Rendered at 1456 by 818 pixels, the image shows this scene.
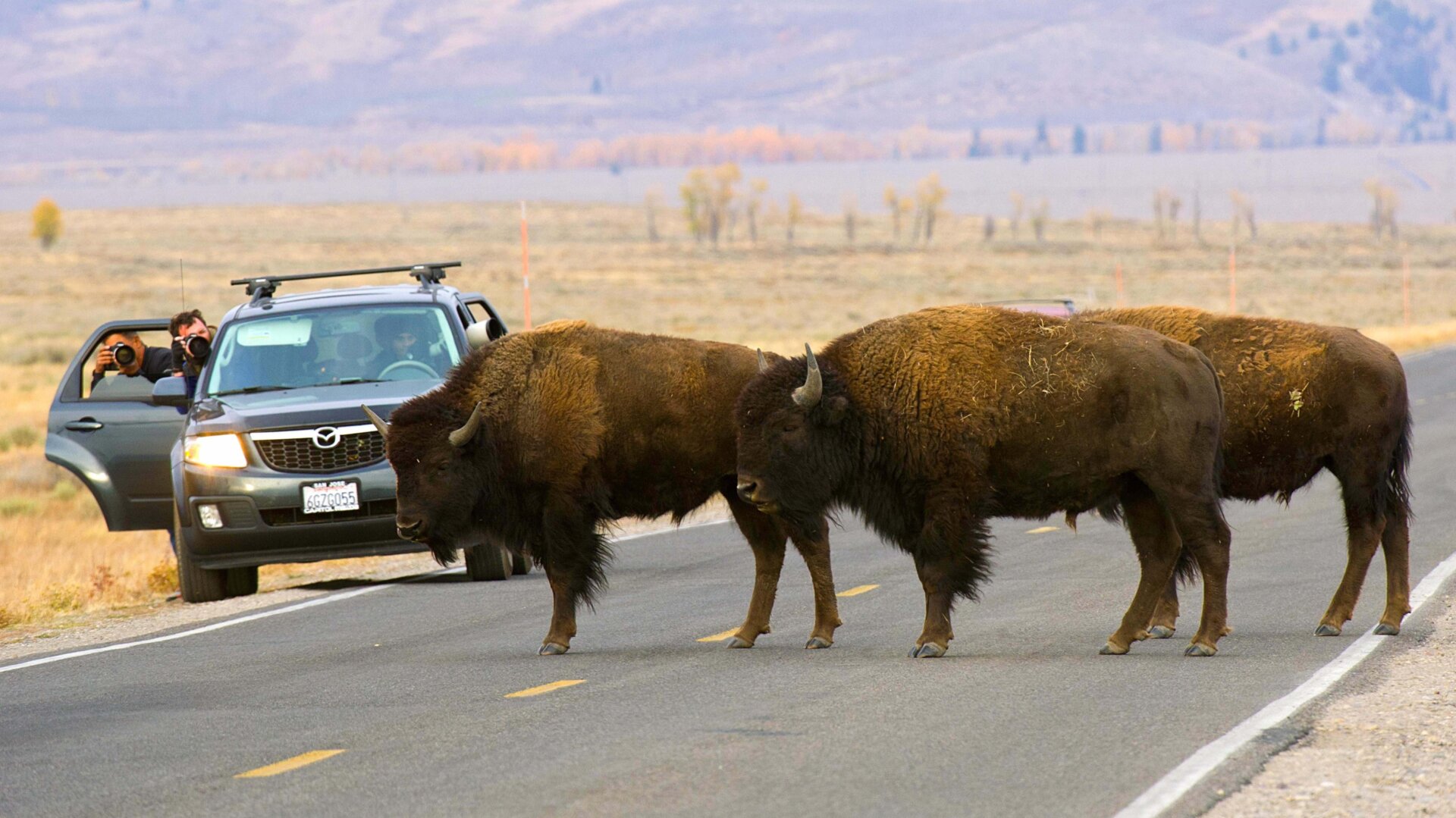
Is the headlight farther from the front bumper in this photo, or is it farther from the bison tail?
the bison tail

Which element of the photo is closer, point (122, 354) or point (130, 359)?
point (122, 354)

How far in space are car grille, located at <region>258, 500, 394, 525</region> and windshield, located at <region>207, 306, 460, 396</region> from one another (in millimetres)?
A: 1240

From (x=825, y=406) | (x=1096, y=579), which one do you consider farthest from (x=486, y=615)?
(x=1096, y=579)

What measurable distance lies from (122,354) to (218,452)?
107 inches

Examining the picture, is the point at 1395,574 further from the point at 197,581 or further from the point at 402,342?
the point at 197,581

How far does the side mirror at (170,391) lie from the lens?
13.8 metres

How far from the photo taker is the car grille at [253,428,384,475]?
1351cm

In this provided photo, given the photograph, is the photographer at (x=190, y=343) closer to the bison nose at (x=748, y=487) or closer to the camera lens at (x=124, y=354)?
the camera lens at (x=124, y=354)

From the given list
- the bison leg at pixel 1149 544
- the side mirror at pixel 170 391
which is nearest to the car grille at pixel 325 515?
the side mirror at pixel 170 391

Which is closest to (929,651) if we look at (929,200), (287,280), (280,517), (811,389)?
(811,389)

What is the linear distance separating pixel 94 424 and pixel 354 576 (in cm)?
236

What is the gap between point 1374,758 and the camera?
25.6 ft

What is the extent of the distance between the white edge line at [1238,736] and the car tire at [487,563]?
6.36 m

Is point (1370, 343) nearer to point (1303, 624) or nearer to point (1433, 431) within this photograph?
point (1303, 624)
